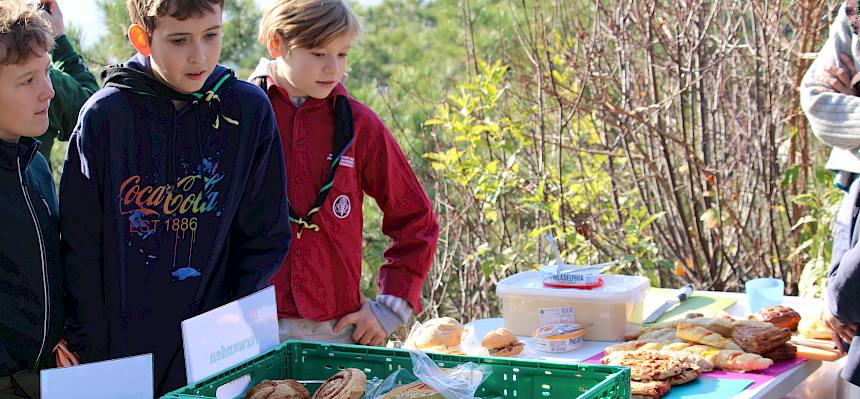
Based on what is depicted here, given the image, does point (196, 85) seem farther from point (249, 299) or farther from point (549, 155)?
point (549, 155)

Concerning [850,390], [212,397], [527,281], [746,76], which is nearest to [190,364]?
[212,397]

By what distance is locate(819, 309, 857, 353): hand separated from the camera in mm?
2543

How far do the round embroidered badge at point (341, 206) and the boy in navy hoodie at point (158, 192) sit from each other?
0.32 meters

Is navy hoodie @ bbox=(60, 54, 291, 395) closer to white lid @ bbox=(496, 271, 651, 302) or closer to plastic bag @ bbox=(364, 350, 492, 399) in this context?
plastic bag @ bbox=(364, 350, 492, 399)

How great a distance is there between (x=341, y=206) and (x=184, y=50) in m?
0.61

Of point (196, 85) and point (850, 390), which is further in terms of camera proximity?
point (850, 390)

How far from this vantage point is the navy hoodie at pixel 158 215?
214 centimetres

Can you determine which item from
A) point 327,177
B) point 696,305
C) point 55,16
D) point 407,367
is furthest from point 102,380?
point 696,305

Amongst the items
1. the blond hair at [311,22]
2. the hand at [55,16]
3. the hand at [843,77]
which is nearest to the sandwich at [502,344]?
the blond hair at [311,22]

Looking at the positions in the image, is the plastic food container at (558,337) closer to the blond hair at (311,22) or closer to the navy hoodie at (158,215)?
the navy hoodie at (158,215)

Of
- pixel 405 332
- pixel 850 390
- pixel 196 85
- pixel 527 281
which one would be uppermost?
pixel 196 85

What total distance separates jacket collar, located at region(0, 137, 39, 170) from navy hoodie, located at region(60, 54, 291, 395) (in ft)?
0.33

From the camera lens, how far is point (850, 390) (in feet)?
8.40

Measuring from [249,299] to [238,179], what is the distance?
1.99ft
